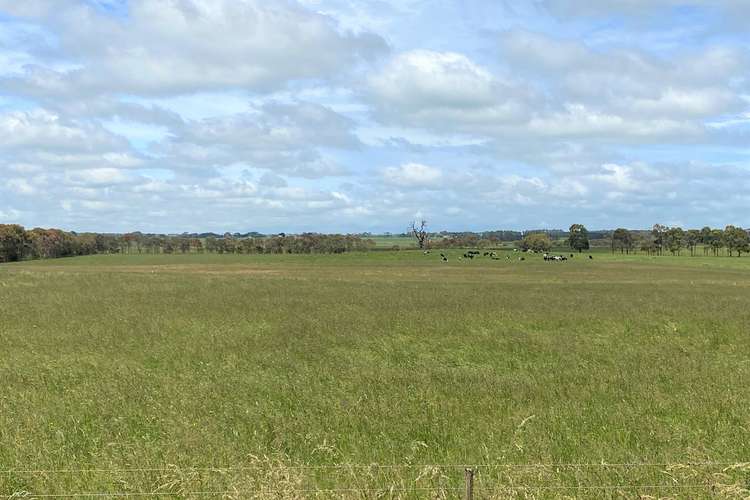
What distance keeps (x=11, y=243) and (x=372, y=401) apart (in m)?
165

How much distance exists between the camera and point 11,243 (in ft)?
486

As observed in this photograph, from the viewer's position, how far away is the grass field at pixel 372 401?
9289mm

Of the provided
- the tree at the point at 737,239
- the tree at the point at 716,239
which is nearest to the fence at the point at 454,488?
the tree at the point at 737,239

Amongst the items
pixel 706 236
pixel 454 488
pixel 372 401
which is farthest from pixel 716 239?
pixel 454 488

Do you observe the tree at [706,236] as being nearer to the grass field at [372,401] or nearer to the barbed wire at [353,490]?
the grass field at [372,401]

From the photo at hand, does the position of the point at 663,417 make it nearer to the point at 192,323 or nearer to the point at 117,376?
the point at 117,376

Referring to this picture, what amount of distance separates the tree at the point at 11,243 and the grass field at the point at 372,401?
137489 millimetres

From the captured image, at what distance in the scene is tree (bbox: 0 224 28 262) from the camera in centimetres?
14500

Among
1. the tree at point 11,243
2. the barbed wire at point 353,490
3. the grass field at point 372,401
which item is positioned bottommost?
the grass field at point 372,401

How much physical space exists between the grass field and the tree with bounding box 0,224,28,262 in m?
137

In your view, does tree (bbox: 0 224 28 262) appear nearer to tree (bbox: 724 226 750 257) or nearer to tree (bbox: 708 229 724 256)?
tree (bbox: 724 226 750 257)

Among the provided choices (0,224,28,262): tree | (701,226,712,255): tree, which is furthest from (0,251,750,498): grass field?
(701,226,712,255): tree

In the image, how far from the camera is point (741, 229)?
6531 inches

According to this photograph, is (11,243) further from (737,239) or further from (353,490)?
(737,239)
